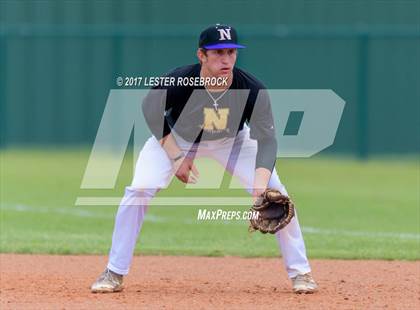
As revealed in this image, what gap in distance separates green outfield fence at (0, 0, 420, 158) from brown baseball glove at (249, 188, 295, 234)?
13.4 m

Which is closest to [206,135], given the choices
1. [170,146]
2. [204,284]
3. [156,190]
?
[170,146]

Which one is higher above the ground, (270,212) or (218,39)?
(218,39)

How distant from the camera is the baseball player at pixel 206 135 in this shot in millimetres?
7211

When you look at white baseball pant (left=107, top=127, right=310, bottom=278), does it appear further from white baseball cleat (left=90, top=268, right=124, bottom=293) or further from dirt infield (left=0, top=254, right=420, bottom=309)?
dirt infield (left=0, top=254, right=420, bottom=309)

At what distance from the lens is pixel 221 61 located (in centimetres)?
713

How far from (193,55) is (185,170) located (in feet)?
45.1

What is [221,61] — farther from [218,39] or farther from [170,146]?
[170,146]

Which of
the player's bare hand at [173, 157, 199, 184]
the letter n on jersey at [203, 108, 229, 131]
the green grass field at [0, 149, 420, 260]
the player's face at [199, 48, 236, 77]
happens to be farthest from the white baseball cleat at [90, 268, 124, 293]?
the green grass field at [0, 149, 420, 260]

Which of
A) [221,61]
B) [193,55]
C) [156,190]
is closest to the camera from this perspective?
[221,61]

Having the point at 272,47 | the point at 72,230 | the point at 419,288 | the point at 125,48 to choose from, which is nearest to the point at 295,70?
the point at 272,47

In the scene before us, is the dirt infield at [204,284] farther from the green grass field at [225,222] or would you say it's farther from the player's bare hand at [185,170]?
the player's bare hand at [185,170]

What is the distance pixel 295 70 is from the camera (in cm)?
2089

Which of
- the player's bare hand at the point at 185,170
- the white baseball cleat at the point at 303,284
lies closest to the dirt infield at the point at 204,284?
the white baseball cleat at the point at 303,284

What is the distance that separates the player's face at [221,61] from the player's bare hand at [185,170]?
0.67 meters
